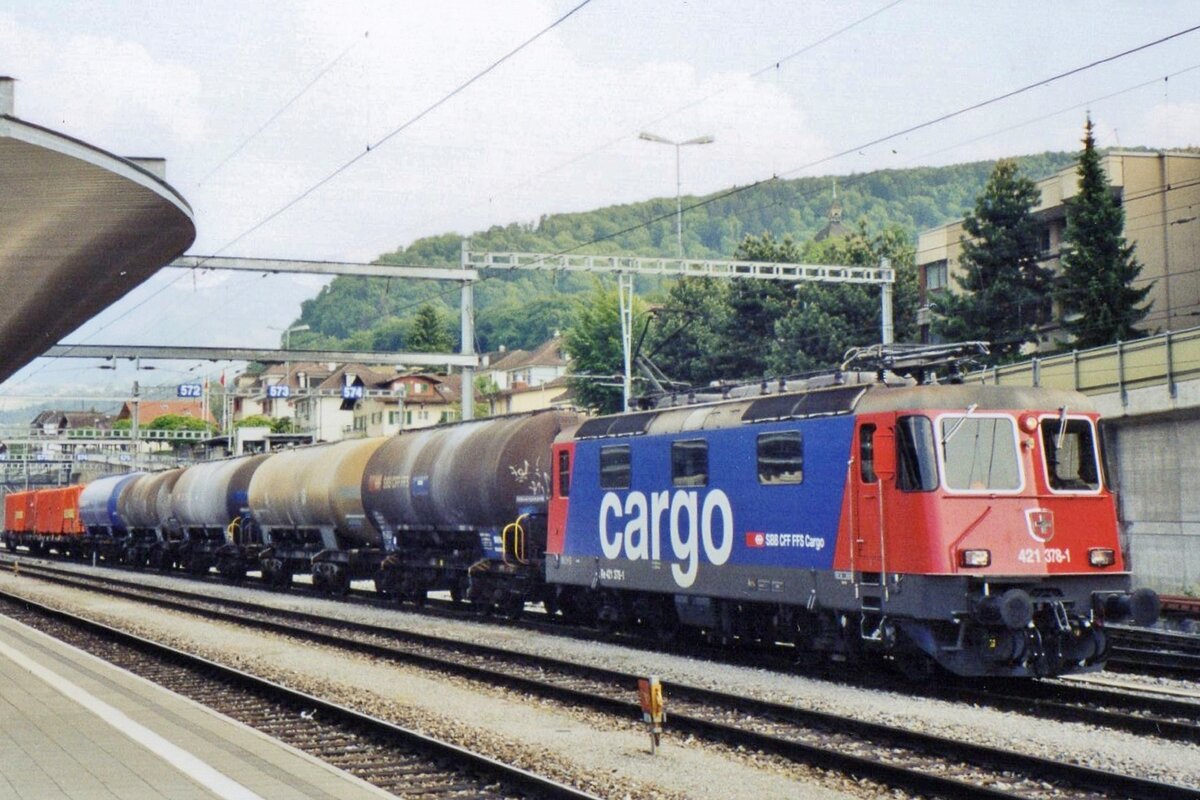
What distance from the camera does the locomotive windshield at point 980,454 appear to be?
15867 mm

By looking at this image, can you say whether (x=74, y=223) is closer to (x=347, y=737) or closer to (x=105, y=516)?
(x=347, y=737)

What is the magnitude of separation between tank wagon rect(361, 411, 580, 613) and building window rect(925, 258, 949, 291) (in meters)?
40.7

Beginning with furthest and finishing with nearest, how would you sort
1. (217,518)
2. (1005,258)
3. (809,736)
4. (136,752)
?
(1005,258), (217,518), (809,736), (136,752)

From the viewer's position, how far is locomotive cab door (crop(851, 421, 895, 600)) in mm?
16203

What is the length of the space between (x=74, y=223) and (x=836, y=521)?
896 cm

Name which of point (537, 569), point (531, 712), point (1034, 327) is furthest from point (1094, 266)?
point (531, 712)

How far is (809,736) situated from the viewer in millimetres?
13359

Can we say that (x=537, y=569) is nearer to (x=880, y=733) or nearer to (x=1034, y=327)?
(x=880, y=733)

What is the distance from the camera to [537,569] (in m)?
25.5

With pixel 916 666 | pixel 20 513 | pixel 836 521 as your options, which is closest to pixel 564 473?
pixel 836 521

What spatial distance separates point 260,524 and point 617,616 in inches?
759

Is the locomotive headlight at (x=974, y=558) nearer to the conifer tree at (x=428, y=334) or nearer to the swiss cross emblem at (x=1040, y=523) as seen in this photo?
the swiss cross emblem at (x=1040, y=523)

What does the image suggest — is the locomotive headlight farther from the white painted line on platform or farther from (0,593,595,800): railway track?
the white painted line on platform

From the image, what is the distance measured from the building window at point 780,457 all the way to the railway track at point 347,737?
6.12 m
